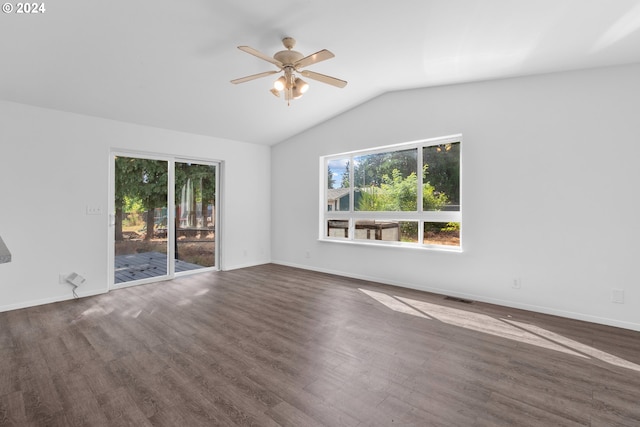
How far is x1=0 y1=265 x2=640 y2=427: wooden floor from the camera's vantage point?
183 cm

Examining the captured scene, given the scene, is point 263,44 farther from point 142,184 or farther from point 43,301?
point 43,301

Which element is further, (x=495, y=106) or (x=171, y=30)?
(x=495, y=106)

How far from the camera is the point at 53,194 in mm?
3906

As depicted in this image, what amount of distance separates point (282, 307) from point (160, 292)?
6.44ft

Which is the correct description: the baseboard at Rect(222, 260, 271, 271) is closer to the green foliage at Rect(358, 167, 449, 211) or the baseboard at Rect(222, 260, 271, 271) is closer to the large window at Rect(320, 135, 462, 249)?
the large window at Rect(320, 135, 462, 249)

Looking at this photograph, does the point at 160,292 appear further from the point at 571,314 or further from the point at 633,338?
the point at 633,338

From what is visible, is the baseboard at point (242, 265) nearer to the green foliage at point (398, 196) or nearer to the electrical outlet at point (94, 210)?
the electrical outlet at point (94, 210)

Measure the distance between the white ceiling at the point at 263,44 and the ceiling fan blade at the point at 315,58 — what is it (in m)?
0.32

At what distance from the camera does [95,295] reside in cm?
423

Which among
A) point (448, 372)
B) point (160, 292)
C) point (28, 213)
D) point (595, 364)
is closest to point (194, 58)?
point (28, 213)

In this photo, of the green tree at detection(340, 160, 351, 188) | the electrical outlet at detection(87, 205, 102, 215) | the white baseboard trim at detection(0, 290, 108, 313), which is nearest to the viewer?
the white baseboard trim at detection(0, 290, 108, 313)

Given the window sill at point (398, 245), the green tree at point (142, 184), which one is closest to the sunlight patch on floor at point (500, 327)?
the window sill at point (398, 245)

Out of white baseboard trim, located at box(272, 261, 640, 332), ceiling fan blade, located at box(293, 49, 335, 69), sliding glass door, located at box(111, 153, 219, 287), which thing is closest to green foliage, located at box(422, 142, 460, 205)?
white baseboard trim, located at box(272, 261, 640, 332)

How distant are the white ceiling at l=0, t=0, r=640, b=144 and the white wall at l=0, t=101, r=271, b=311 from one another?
29 centimetres
